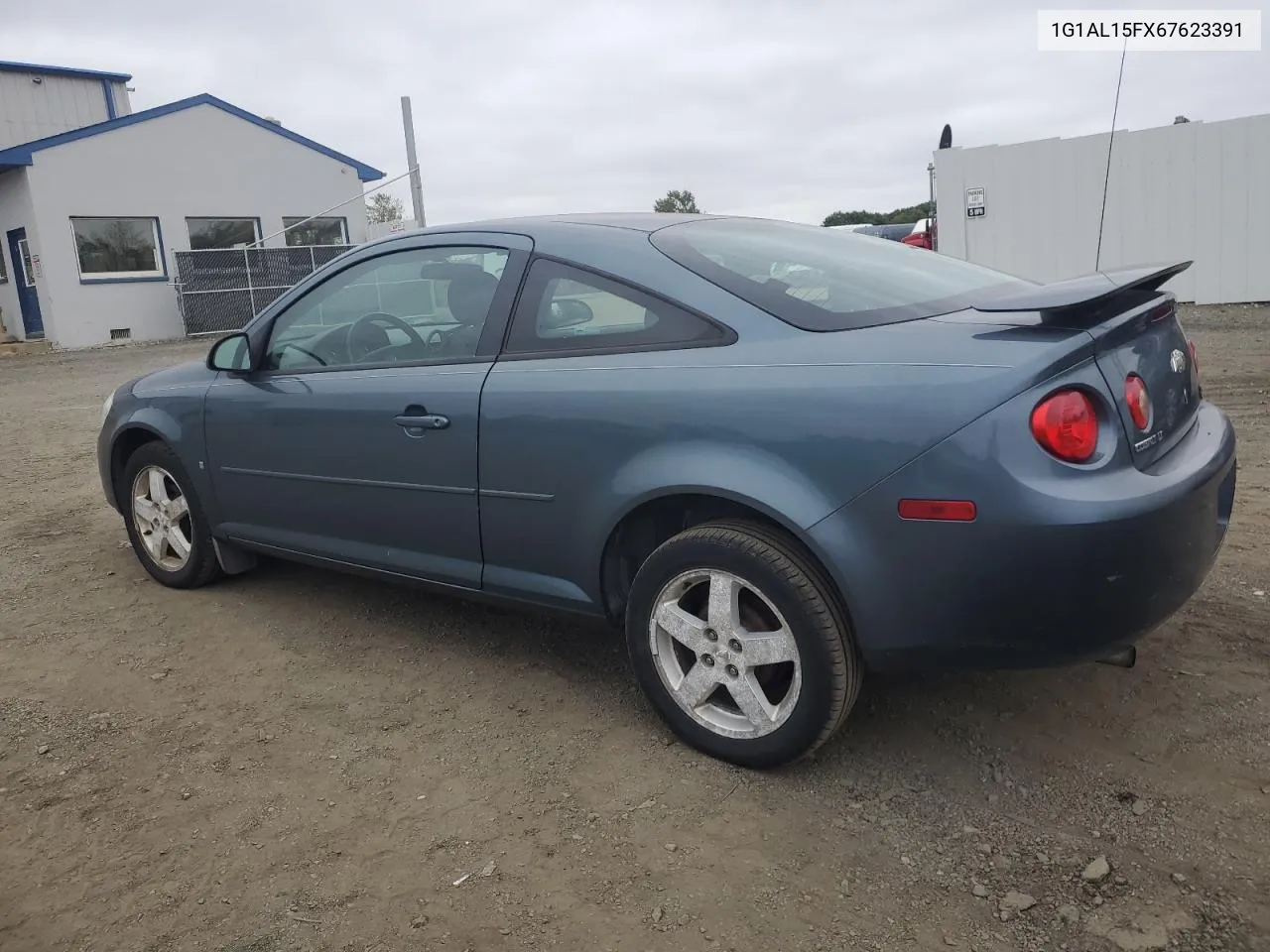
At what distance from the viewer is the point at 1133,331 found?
2.50 metres

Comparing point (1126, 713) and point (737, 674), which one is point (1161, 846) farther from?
point (737, 674)

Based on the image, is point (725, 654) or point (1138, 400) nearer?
point (1138, 400)

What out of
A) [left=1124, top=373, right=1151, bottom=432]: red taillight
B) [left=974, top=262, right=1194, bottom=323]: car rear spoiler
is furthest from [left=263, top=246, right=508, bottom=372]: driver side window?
[left=1124, top=373, right=1151, bottom=432]: red taillight

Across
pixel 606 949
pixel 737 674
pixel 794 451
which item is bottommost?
pixel 606 949

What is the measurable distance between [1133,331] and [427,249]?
224cm

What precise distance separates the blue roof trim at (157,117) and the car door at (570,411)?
19809 mm

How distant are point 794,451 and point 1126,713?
1.34m

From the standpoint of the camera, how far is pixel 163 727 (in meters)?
3.22

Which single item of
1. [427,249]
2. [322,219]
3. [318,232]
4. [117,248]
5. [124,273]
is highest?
[322,219]

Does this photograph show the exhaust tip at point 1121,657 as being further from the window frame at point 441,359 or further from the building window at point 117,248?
the building window at point 117,248

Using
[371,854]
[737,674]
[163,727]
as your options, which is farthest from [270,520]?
[737,674]

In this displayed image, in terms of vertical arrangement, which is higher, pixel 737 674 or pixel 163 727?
pixel 737 674

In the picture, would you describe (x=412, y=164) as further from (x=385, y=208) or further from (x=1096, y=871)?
(x=385, y=208)

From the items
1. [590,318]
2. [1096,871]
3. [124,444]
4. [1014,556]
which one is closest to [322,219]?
[124,444]
